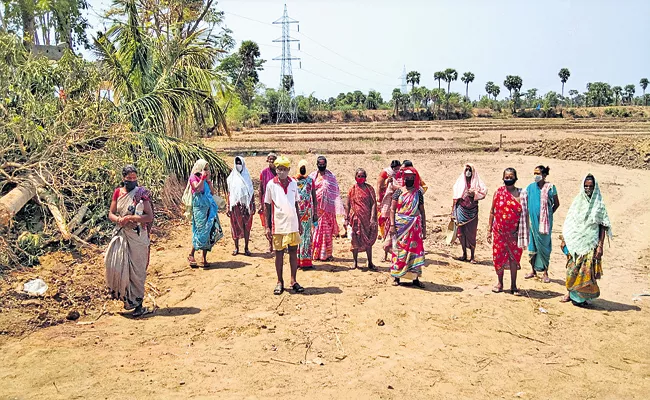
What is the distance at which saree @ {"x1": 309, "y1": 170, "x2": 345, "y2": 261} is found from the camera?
25.5 ft

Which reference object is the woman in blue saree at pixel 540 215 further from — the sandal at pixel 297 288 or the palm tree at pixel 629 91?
the palm tree at pixel 629 91

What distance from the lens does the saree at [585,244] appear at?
6141mm

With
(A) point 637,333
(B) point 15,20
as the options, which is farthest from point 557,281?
(B) point 15,20

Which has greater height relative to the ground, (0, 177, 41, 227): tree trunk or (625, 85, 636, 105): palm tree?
(625, 85, 636, 105): palm tree

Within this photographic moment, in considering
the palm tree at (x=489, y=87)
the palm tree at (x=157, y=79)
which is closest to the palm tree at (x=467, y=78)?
the palm tree at (x=489, y=87)

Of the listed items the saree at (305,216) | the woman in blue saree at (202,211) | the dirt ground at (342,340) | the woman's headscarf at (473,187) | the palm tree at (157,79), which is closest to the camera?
the dirt ground at (342,340)

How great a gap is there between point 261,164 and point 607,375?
16168mm

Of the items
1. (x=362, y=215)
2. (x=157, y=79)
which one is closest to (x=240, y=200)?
(x=362, y=215)

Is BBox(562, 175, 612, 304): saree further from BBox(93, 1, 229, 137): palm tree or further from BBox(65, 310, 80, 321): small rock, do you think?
BBox(93, 1, 229, 137): palm tree

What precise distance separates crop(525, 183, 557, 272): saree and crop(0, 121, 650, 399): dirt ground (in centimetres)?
49

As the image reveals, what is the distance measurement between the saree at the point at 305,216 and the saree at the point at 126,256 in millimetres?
2126

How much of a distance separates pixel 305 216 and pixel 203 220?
4.80ft

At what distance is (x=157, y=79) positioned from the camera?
11.9 m

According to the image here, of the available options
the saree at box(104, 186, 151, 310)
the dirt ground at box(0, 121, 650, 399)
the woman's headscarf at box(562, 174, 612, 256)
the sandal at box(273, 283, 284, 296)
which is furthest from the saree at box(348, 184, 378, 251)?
the saree at box(104, 186, 151, 310)
